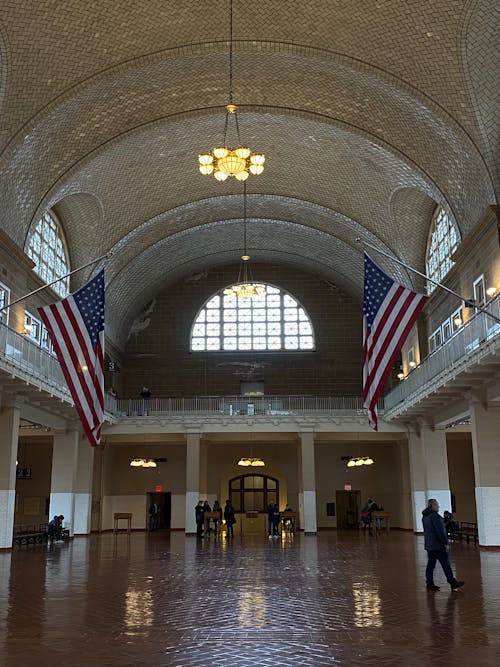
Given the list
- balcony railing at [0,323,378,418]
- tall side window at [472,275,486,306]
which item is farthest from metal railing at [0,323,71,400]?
tall side window at [472,275,486,306]

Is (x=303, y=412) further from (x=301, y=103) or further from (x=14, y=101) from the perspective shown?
(x=14, y=101)

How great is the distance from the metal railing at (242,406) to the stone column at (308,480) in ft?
4.22

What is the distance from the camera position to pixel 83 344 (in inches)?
589

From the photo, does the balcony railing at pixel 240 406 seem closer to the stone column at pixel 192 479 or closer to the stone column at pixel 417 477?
the stone column at pixel 192 479

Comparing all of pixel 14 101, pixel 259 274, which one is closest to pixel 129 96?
pixel 14 101

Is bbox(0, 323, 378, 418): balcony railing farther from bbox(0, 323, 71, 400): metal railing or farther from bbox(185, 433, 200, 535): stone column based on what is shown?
bbox(0, 323, 71, 400): metal railing

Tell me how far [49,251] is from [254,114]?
32.0ft

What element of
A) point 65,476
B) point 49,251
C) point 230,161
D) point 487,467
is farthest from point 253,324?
point 230,161

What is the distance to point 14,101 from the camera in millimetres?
19375

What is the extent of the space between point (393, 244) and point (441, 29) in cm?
1244

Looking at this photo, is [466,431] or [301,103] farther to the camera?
[466,431]

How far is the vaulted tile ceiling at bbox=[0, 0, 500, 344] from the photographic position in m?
18.3

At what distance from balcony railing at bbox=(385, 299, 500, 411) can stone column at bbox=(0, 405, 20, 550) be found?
45.3 ft

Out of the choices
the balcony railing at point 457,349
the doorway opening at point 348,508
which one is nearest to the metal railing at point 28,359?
the balcony railing at point 457,349
